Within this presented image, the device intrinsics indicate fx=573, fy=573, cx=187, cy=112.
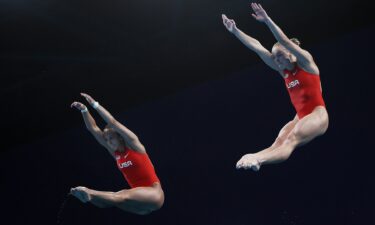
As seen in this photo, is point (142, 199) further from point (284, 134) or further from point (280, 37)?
point (280, 37)

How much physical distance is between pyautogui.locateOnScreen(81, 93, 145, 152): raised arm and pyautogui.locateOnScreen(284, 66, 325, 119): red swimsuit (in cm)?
→ 172

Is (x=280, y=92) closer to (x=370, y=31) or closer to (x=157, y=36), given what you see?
(x=370, y=31)

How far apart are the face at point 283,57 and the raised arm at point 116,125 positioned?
66.1 inches

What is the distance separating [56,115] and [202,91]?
2475 millimetres

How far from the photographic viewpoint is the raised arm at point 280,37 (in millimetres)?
4785

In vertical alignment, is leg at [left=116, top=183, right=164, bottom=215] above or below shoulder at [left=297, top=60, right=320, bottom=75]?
below

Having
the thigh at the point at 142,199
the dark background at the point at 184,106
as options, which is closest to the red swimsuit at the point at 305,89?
the dark background at the point at 184,106

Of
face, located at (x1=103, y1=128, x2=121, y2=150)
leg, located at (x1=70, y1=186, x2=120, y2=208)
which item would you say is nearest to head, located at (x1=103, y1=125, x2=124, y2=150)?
face, located at (x1=103, y1=128, x2=121, y2=150)

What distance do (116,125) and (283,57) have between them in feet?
5.86

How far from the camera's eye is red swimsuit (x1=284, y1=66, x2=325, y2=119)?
17.0ft

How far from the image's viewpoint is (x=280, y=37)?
4816 millimetres

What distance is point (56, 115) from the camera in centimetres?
877

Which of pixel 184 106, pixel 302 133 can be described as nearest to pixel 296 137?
pixel 302 133

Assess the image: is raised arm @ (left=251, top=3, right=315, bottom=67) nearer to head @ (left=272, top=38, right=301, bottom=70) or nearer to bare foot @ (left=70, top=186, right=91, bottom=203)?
head @ (left=272, top=38, right=301, bottom=70)
